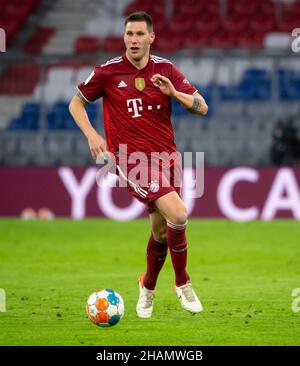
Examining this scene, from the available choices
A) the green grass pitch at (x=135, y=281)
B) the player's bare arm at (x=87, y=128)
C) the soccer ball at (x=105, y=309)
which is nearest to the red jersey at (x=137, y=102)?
the player's bare arm at (x=87, y=128)

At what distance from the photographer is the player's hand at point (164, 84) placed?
7.88 meters

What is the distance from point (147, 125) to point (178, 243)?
3.41 feet

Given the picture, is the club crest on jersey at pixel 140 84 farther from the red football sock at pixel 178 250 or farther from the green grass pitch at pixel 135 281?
the green grass pitch at pixel 135 281

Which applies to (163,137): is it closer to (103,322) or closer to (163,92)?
(163,92)

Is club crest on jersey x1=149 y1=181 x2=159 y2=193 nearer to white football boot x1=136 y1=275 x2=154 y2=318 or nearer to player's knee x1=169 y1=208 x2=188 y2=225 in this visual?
player's knee x1=169 y1=208 x2=188 y2=225

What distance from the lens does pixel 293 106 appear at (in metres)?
18.9

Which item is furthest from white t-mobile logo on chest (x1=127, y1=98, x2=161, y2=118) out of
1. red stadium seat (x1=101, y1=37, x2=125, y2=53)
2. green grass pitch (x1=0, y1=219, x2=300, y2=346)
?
red stadium seat (x1=101, y1=37, x2=125, y2=53)

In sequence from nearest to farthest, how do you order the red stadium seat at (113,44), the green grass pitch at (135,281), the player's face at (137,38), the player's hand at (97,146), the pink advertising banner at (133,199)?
the green grass pitch at (135,281) → the player's hand at (97,146) → the player's face at (137,38) → the pink advertising banner at (133,199) → the red stadium seat at (113,44)

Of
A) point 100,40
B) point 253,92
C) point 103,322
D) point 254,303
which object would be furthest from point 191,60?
point 103,322

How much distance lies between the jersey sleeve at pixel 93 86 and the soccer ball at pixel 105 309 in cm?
184

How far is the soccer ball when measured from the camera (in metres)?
7.71

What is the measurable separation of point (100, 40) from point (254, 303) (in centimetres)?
1533

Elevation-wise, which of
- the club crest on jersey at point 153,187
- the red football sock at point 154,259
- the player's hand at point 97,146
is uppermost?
the player's hand at point 97,146

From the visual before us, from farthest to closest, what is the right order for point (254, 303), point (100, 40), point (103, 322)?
point (100, 40)
point (254, 303)
point (103, 322)
